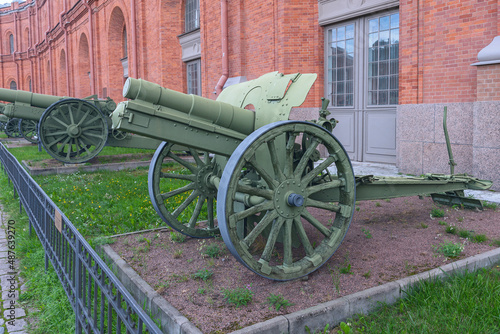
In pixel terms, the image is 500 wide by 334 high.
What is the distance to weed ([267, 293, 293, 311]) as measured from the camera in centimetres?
304

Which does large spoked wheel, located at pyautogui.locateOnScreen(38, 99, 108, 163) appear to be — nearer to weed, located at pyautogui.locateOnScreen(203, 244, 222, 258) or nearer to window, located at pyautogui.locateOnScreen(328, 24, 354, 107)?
window, located at pyautogui.locateOnScreen(328, 24, 354, 107)

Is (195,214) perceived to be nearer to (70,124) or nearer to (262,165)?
(262,165)

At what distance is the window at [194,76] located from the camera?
16.6m

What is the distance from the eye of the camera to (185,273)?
3.72 m

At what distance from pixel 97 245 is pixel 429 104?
20.1 ft

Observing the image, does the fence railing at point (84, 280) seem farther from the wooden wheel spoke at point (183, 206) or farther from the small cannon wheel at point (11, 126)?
the small cannon wheel at point (11, 126)

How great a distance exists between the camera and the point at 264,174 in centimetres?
314

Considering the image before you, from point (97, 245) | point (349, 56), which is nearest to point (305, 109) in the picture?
point (349, 56)

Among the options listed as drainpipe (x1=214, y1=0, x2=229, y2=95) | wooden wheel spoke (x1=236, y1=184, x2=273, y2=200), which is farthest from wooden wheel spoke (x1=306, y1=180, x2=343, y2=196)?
drainpipe (x1=214, y1=0, x2=229, y2=95)

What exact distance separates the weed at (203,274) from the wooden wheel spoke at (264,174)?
0.93 meters

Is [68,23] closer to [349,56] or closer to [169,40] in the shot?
[169,40]

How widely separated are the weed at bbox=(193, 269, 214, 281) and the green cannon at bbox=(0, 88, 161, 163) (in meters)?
7.36

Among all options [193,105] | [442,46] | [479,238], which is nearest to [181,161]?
[193,105]

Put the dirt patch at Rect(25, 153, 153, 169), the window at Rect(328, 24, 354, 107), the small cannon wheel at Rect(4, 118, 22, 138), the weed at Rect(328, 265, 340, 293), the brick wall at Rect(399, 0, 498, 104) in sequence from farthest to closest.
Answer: the small cannon wheel at Rect(4, 118, 22, 138), the dirt patch at Rect(25, 153, 153, 169), the window at Rect(328, 24, 354, 107), the brick wall at Rect(399, 0, 498, 104), the weed at Rect(328, 265, 340, 293)
